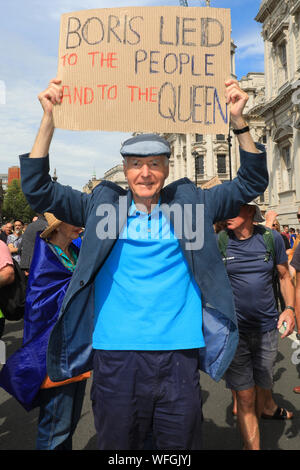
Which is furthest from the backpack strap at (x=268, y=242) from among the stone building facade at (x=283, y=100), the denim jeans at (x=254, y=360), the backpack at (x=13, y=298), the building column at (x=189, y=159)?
the building column at (x=189, y=159)

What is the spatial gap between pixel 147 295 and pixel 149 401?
50 centimetres

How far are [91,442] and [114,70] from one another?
9.32 ft

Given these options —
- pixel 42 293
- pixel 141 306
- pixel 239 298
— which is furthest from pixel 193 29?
pixel 239 298

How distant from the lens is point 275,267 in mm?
3514

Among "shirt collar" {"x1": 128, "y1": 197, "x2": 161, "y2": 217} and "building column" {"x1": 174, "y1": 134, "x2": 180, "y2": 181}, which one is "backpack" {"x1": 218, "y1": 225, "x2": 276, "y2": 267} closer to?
"shirt collar" {"x1": 128, "y1": 197, "x2": 161, "y2": 217}

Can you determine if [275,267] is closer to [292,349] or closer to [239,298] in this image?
[239,298]

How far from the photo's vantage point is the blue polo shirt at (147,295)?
1.98 m

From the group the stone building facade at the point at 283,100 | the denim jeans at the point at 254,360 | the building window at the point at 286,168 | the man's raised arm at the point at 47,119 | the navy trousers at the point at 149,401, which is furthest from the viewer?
the building window at the point at 286,168

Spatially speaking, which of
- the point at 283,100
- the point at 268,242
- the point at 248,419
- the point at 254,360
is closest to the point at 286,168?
the point at 283,100

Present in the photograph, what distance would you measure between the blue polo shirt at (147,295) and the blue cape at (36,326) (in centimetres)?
63

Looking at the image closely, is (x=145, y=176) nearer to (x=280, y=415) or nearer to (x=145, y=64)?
(x=145, y=64)

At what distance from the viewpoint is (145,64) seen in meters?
2.34

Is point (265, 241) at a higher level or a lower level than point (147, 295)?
higher

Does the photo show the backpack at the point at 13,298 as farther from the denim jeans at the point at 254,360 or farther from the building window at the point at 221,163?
the building window at the point at 221,163
